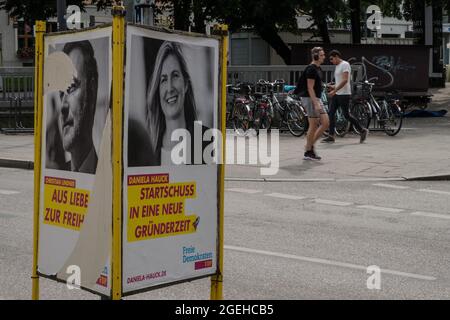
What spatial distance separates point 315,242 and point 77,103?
4.34m

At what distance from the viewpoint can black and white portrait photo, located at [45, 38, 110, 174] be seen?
15.0ft

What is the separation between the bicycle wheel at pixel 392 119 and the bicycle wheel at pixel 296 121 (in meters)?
1.73

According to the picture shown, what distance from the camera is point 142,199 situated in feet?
15.2

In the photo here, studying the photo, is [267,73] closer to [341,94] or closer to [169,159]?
[341,94]

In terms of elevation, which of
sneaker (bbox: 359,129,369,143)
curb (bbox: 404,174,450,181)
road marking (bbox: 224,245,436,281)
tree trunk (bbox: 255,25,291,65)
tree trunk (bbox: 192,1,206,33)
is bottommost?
road marking (bbox: 224,245,436,281)

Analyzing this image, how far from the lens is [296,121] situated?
2003cm

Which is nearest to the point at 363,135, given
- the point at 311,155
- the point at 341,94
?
the point at 341,94

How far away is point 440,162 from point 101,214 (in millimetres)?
11452

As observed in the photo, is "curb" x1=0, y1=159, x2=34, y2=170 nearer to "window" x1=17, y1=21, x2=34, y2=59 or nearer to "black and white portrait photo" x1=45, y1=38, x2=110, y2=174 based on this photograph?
"black and white portrait photo" x1=45, y1=38, x2=110, y2=174

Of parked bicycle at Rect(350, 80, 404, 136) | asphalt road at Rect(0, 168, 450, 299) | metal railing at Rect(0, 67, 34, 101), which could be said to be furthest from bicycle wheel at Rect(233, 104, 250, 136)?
asphalt road at Rect(0, 168, 450, 299)

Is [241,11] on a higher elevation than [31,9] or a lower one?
lower

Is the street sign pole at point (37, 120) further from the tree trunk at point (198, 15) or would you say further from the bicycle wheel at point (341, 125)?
the tree trunk at point (198, 15)

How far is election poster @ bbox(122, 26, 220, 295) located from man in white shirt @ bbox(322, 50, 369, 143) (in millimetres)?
12840
